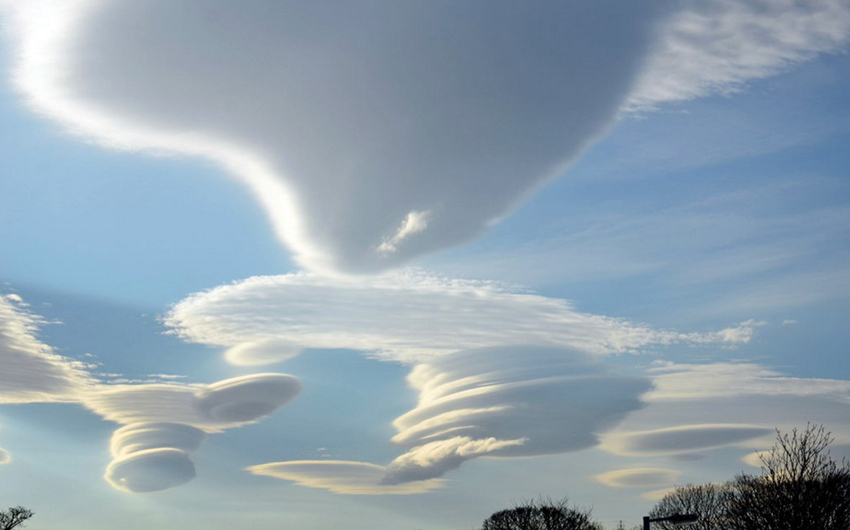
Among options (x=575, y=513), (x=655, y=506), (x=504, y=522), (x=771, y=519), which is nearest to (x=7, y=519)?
(x=504, y=522)

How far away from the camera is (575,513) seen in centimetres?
8838

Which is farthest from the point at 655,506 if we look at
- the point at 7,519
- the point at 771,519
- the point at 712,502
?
the point at 7,519

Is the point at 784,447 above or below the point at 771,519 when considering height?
above

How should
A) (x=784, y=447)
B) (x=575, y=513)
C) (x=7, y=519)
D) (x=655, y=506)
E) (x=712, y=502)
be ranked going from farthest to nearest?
(x=7, y=519) < (x=575, y=513) < (x=655, y=506) < (x=712, y=502) < (x=784, y=447)

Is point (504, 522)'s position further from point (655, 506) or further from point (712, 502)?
point (712, 502)

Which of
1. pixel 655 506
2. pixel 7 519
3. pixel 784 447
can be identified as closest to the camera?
pixel 784 447

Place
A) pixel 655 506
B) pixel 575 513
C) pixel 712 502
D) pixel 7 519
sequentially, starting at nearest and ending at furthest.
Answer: pixel 712 502
pixel 655 506
pixel 575 513
pixel 7 519

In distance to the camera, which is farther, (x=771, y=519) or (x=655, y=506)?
(x=655, y=506)

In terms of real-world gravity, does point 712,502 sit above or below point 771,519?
above

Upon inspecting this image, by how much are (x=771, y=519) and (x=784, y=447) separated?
421 cm

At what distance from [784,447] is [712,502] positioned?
43735mm

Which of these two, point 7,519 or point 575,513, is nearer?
point 575,513

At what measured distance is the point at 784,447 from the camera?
3588 centimetres

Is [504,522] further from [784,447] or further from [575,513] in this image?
[784,447]
